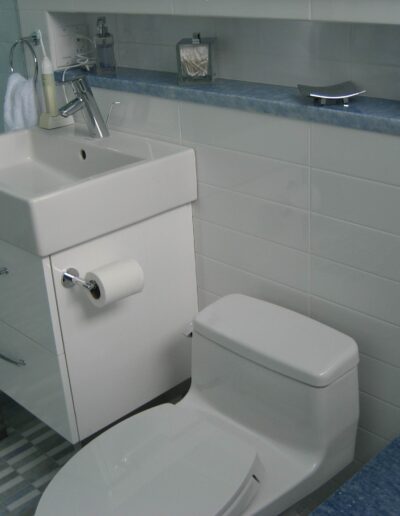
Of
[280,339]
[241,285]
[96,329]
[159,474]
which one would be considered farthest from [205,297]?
[159,474]

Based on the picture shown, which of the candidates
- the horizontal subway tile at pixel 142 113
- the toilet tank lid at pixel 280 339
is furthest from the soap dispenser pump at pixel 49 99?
the toilet tank lid at pixel 280 339

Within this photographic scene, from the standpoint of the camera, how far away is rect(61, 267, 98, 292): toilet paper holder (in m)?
1.79

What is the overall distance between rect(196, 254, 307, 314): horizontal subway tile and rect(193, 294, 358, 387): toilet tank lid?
9cm

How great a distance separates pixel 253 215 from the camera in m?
1.92

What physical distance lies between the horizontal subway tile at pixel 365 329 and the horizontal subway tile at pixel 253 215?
6.8 inches

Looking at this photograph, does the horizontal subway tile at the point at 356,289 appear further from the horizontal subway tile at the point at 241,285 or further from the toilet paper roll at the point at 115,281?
the toilet paper roll at the point at 115,281

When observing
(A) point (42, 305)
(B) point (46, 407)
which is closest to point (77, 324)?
(A) point (42, 305)

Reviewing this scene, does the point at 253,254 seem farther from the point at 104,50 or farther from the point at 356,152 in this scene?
the point at 104,50

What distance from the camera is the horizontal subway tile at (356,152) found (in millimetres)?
1552

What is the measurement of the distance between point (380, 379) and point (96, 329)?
734 millimetres

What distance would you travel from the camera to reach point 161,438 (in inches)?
65.9

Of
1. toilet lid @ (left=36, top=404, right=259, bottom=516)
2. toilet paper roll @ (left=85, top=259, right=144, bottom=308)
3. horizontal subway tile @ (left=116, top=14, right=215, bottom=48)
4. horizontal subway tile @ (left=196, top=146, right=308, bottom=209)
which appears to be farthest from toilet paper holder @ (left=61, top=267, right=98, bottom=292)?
horizontal subway tile @ (left=116, top=14, right=215, bottom=48)

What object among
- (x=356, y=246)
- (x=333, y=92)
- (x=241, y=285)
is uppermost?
(x=333, y=92)

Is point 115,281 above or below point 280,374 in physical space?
above
